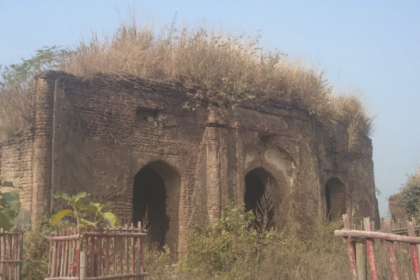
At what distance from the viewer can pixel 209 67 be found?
11391 millimetres

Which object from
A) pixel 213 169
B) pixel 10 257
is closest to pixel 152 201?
pixel 213 169

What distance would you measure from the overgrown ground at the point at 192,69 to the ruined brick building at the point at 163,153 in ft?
0.98

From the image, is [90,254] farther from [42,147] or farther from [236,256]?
[236,256]

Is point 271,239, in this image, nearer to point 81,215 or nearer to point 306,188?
point 306,188

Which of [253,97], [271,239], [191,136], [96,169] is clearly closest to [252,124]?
[253,97]

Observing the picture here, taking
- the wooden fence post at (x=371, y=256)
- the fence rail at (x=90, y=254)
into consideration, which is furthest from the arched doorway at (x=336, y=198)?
the wooden fence post at (x=371, y=256)

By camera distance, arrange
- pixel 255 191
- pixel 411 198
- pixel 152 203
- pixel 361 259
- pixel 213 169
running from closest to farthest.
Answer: pixel 361 259 < pixel 213 169 < pixel 152 203 < pixel 255 191 < pixel 411 198

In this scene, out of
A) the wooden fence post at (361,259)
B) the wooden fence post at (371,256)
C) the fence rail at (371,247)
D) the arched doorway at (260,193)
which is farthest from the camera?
the arched doorway at (260,193)

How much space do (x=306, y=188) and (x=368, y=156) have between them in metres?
3.68

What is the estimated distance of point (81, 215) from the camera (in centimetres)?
866

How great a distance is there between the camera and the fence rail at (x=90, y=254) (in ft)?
20.9

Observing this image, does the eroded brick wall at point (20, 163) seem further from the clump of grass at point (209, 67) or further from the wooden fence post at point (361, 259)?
the wooden fence post at point (361, 259)

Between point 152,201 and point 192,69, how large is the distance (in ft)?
10.4

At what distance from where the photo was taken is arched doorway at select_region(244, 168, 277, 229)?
12039mm
